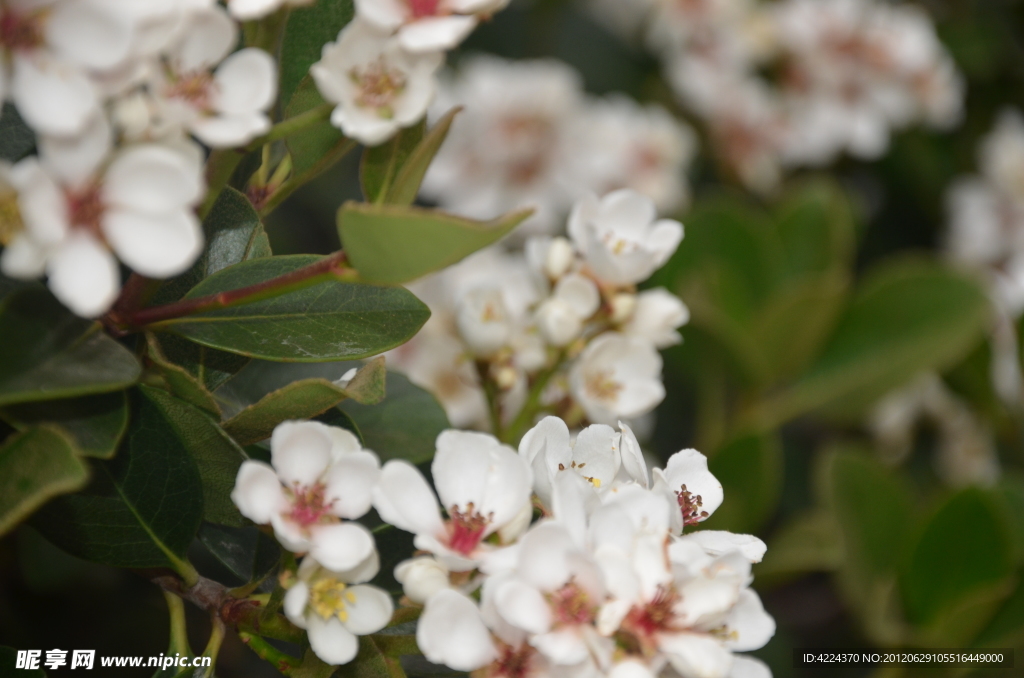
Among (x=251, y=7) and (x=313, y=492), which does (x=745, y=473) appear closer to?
(x=313, y=492)

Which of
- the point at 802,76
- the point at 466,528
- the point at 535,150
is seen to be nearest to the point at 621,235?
the point at 466,528

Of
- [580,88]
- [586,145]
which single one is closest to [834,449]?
[586,145]

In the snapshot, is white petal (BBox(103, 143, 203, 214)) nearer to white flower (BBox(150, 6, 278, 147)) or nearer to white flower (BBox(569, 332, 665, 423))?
white flower (BBox(150, 6, 278, 147))

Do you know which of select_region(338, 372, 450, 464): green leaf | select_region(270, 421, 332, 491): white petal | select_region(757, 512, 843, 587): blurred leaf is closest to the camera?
select_region(270, 421, 332, 491): white petal

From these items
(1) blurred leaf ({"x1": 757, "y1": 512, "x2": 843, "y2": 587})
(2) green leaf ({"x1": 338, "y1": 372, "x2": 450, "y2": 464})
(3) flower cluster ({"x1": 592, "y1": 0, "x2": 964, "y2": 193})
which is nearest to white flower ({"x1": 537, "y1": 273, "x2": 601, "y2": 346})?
(2) green leaf ({"x1": 338, "y1": 372, "x2": 450, "y2": 464})

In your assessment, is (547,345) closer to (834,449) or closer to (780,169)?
(834,449)

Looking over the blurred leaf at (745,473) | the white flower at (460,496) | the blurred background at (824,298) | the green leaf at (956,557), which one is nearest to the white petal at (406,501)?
the white flower at (460,496)

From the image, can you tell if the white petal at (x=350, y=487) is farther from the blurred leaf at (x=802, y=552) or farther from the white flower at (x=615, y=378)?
the blurred leaf at (x=802, y=552)
